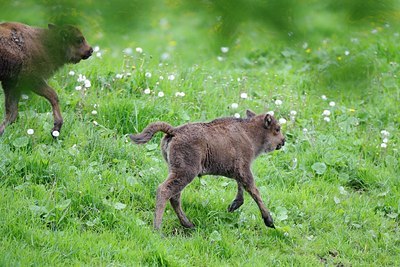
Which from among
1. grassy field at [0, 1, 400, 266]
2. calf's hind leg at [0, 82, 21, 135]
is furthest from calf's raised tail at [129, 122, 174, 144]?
calf's hind leg at [0, 82, 21, 135]

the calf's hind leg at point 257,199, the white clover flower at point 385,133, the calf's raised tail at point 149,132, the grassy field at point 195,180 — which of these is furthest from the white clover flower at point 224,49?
the white clover flower at point 385,133

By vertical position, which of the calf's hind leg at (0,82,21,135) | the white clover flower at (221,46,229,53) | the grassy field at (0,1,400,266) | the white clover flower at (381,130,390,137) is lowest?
the white clover flower at (381,130,390,137)

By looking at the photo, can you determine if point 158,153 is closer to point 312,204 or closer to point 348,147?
point 312,204

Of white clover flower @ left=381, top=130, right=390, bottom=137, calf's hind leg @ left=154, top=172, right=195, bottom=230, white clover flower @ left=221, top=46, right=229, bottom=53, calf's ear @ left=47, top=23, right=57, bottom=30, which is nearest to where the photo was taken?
calf's ear @ left=47, top=23, right=57, bottom=30

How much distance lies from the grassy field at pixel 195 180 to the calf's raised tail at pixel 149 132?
659 millimetres

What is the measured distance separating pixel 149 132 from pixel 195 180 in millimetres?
1363

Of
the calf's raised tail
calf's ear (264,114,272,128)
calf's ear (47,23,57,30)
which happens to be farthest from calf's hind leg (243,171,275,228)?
calf's ear (47,23,57,30)

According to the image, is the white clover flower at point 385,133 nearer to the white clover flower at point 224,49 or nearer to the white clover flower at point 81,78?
the white clover flower at point 81,78

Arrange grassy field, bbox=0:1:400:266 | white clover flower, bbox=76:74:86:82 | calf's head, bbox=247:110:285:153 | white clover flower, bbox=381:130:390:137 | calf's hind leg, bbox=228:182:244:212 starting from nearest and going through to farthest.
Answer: grassy field, bbox=0:1:400:266, calf's hind leg, bbox=228:182:244:212, calf's head, bbox=247:110:285:153, white clover flower, bbox=76:74:86:82, white clover flower, bbox=381:130:390:137

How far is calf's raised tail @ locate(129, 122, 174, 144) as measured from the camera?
216 inches

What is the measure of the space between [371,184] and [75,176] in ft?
9.84

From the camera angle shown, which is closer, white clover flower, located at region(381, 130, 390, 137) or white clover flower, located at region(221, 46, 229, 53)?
white clover flower, located at region(221, 46, 229, 53)

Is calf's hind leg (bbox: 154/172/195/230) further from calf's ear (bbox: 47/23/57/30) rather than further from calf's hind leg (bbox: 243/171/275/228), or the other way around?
calf's ear (bbox: 47/23/57/30)

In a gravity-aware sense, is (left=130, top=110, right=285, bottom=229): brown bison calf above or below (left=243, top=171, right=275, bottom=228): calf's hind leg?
above
